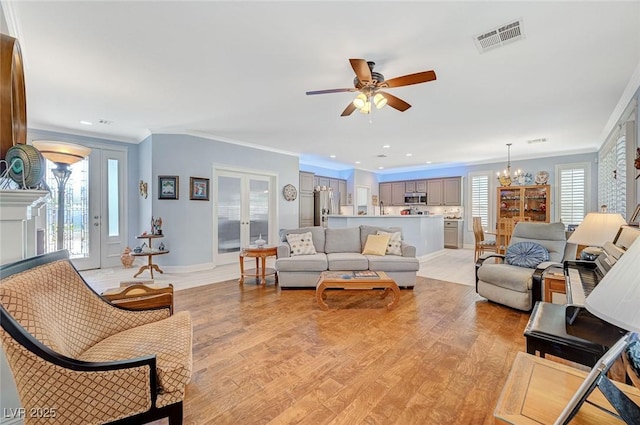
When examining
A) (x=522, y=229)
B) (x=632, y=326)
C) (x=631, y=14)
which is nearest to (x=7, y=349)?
(x=632, y=326)

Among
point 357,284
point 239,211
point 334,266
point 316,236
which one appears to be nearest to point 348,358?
point 357,284

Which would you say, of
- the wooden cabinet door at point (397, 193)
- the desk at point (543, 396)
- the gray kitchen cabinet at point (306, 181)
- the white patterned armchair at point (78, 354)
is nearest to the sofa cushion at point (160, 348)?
the white patterned armchair at point (78, 354)

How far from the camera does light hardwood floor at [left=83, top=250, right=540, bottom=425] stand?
1656 millimetres

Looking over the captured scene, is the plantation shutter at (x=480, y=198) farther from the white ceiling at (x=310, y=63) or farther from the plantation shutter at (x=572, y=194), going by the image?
the white ceiling at (x=310, y=63)

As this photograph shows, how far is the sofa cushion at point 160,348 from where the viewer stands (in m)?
1.32

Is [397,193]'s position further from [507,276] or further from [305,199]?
[507,276]

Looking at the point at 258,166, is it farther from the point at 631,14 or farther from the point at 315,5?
the point at 631,14

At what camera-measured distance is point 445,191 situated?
8734mm

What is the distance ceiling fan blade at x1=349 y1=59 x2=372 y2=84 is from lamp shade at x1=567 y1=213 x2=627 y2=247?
234 cm

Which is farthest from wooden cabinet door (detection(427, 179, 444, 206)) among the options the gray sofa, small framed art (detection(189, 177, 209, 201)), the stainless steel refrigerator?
small framed art (detection(189, 177, 209, 201))

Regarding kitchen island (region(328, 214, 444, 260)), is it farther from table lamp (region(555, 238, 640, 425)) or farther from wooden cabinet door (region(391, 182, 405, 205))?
table lamp (region(555, 238, 640, 425))

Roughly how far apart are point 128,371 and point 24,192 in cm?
105

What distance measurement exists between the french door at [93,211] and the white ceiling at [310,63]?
77 centimetres

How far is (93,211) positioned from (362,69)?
18.6ft
